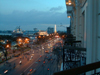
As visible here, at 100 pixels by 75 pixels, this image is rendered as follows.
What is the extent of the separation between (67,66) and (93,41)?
1.90 m

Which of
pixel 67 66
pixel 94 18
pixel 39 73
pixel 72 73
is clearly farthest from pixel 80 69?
pixel 39 73

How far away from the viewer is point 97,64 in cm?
128

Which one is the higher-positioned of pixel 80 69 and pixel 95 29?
pixel 95 29

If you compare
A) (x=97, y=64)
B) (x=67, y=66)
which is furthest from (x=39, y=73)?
(x=97, y=64)

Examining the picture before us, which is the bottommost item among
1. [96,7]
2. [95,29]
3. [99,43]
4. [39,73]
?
[39,73]

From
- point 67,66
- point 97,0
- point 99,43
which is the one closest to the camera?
point 99,43

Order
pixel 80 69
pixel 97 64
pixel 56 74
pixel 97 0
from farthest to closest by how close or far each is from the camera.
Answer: pixel 97 0 < pixel 97 64 < pixel 80 69 < pixel 56 74

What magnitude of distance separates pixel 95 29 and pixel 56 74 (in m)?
1.78

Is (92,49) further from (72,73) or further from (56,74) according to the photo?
(56,74)

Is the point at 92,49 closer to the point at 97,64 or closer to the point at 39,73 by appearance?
the point at 97,64

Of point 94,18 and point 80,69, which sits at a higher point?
point 94,18

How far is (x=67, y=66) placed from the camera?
398cm

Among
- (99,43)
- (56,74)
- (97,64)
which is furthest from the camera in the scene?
(99,43)

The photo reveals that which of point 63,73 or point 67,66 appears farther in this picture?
point 67,66
